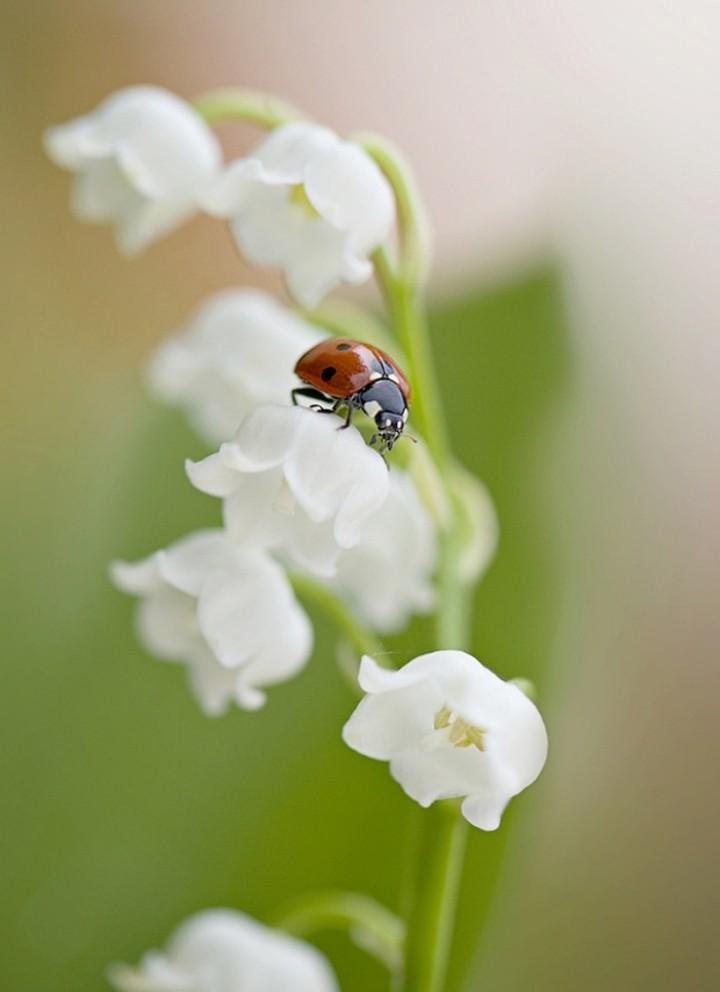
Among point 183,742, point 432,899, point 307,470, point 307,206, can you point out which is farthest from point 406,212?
point 183,742

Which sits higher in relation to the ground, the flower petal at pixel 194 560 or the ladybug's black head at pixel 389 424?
the ladybug's black head at pixel 389 424

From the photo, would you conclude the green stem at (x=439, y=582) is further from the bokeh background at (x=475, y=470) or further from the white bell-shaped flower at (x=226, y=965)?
the bokeh background at (x=475, y=470)

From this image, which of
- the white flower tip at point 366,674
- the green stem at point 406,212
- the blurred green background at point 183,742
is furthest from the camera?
the blurred green background at point 183,742

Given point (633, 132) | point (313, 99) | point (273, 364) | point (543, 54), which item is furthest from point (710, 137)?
point (273, 364)

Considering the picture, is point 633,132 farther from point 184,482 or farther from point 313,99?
point 184,482

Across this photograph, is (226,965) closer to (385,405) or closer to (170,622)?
(170,622)

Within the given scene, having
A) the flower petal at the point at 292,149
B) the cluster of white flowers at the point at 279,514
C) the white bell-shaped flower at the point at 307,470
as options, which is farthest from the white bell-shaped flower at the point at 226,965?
the flower petal at the point at 292,149
